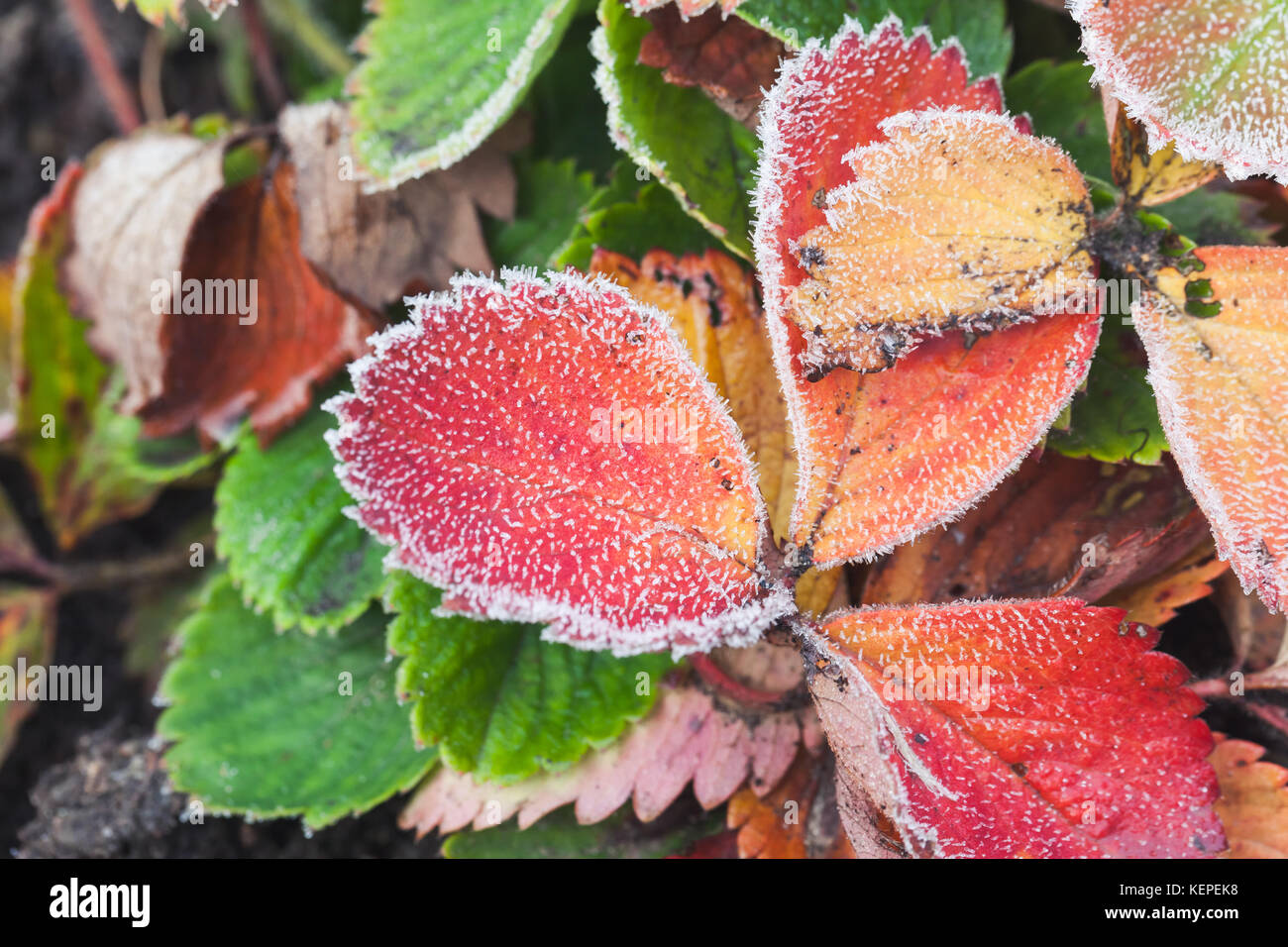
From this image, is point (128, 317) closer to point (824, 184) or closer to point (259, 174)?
point (259, 174)

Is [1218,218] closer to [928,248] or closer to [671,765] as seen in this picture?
[928,248]

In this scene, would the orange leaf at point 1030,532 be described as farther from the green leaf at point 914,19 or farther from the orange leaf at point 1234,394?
the green leaf at point 914,19

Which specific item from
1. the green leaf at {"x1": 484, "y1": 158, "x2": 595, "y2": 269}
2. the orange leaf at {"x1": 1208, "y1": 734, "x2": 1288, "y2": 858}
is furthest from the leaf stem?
the orange leaf at {"x1": 1208, "y1": 734, "x2": 1288, "y2": 858}

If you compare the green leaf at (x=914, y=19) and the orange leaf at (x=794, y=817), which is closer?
the green leaf at (x=914, y=19)

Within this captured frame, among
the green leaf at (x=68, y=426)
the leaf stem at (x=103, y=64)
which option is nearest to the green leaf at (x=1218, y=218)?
the green leaf at (x=68, y=426)
